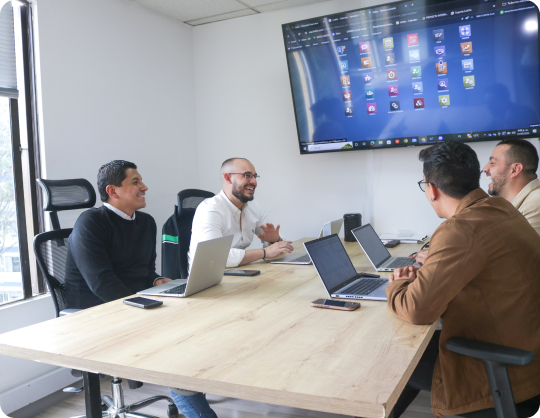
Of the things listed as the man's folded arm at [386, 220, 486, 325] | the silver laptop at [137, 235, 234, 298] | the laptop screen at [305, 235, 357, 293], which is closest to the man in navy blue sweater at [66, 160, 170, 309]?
the silver laptop at [137, 235, 234, 298]

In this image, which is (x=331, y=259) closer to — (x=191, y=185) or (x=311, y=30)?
(x=311, y=30)

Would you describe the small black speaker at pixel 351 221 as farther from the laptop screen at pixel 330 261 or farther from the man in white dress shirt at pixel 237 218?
the laptop screen at pixel 330 261

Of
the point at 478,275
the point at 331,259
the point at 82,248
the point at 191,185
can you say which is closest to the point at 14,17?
the point at 82,248

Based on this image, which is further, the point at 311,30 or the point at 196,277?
the point at 311,30

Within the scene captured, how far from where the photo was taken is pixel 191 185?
14.4 feet

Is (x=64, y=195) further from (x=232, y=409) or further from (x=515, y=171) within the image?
(x=515, y=171)

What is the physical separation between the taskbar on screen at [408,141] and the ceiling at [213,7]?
1.17 metres

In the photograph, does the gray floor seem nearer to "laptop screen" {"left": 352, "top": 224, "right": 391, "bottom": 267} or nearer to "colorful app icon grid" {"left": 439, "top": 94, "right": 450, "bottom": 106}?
"laptop screen" {"left": 352, "top": 224, "right": 391, "bottom": 267}

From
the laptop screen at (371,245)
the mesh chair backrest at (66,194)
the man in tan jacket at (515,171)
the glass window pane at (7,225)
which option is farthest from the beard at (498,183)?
the glass window pane at (7,225)

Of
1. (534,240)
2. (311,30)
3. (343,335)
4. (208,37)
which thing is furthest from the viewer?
(208,37)

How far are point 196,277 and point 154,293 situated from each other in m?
0.20

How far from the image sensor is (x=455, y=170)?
1597 millimetres

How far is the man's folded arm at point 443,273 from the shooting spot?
139cm

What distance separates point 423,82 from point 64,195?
250cm
